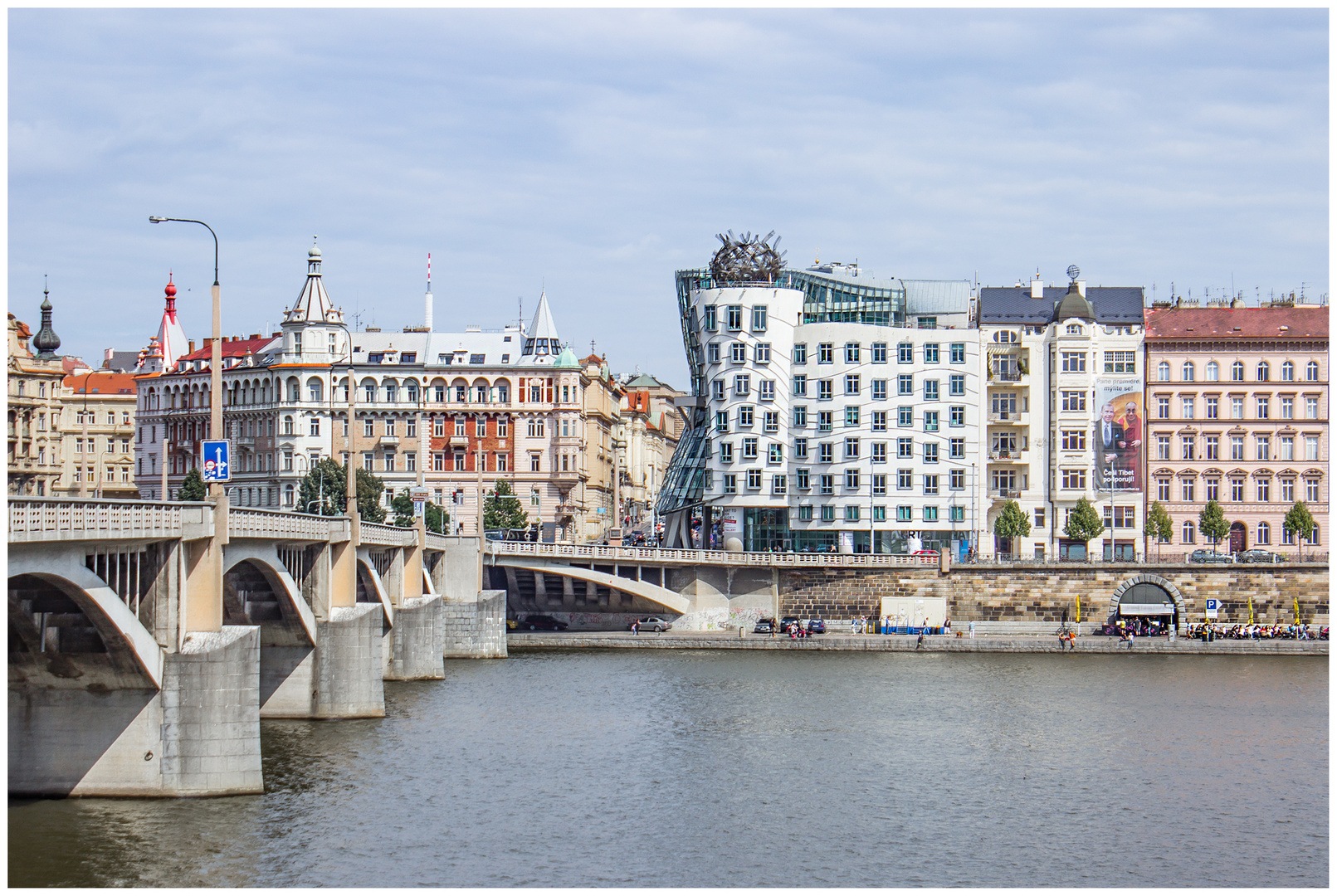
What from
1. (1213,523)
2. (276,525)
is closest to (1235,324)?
(1213,523)

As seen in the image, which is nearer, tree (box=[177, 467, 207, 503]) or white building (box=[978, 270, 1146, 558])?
white building (box=[978, 270, 1146, 558])

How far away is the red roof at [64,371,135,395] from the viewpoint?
178m

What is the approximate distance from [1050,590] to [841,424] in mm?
20865

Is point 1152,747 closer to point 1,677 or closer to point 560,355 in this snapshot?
point 1,677

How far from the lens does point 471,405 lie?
158 m

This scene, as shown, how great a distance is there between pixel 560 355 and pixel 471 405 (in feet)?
34.0

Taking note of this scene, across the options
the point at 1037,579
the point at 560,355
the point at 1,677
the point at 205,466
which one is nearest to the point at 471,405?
the point at 560,355

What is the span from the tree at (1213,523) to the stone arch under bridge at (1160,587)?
7.12m

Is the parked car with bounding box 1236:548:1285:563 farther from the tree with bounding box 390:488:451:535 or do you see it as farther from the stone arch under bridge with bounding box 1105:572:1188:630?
the tree with bounding box 390:488:451:535

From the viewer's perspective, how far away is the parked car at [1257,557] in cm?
12294

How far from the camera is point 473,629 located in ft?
352

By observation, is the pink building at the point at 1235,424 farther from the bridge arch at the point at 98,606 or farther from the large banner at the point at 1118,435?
the bridge arch at the point at 98,606

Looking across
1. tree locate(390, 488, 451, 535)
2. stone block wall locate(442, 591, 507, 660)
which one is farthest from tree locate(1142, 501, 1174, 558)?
tree locate(390, 488, 451, 535)

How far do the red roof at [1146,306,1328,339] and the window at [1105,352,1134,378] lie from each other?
2721 millimetres
